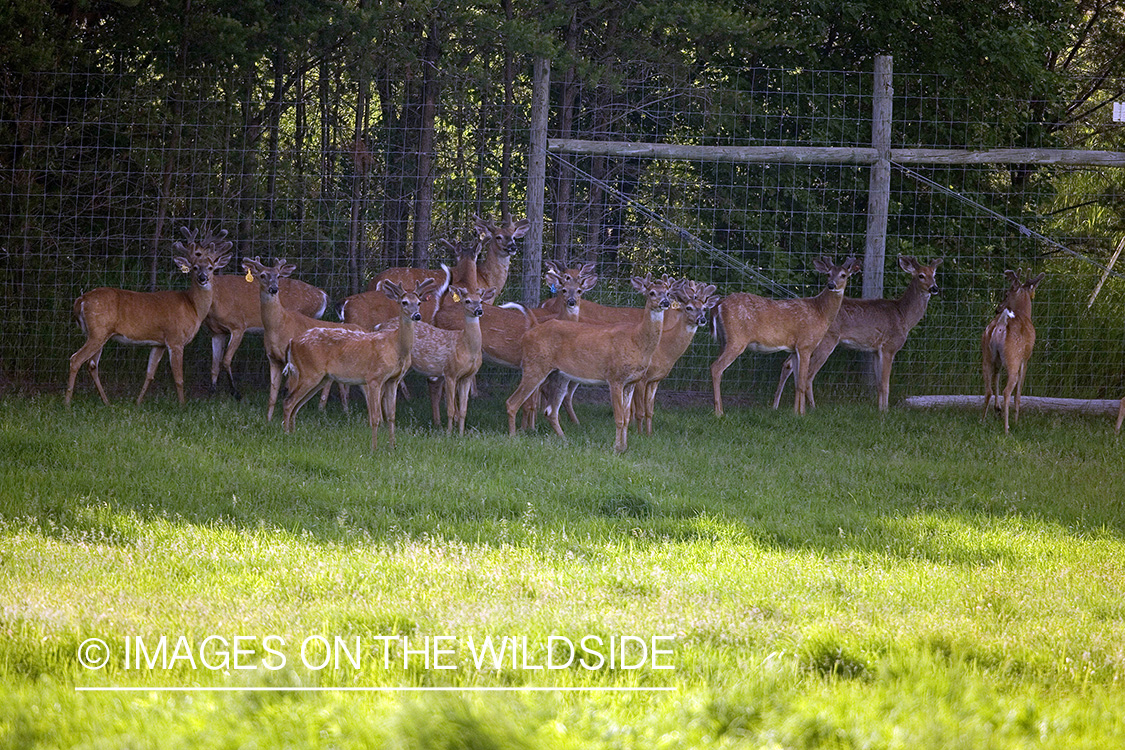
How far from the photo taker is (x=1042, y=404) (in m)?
11.9

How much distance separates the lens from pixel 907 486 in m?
8.02

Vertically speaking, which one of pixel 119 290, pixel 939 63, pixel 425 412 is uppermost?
pixel 939 63

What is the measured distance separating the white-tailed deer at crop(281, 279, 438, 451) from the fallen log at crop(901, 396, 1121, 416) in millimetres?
5351

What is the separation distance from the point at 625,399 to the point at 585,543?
3.96 metres

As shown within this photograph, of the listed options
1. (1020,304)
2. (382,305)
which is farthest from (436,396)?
(1020,304)

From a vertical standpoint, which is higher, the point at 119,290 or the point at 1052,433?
the point at 119,290

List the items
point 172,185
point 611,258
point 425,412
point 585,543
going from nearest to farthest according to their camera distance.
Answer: point 585,543 < point 425,412 < point 172,185 < point 611,258

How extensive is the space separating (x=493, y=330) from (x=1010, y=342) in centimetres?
462

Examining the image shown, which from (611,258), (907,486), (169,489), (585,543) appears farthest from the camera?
(611,258)

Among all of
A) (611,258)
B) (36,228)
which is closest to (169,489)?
(36,228)

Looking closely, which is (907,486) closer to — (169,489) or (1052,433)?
(1052,433)

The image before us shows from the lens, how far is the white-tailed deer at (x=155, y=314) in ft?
34.1

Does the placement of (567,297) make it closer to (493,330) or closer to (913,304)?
(493,330)

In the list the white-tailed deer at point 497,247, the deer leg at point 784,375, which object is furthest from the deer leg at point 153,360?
the deer leg at point 784,375
